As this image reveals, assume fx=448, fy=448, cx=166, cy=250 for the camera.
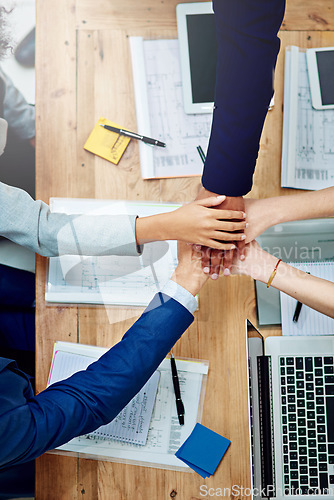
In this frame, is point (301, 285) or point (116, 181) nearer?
point (301, 285)

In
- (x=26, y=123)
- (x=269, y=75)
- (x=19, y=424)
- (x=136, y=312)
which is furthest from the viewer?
(x=26, y=123)

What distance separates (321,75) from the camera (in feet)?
3.86

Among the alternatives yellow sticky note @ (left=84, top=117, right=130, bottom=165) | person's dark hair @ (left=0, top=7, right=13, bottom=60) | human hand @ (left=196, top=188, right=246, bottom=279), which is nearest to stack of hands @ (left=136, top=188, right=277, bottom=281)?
human hand @ (left=196, top=188, right=246, bottom=279)

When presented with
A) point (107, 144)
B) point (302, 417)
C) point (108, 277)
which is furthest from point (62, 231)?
point (302, 417)

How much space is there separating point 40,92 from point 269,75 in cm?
58

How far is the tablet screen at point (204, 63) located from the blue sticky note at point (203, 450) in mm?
830

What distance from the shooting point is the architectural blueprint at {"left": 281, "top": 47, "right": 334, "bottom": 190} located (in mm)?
1165

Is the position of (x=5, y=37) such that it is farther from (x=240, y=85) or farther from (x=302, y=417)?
(x=302, y=417)

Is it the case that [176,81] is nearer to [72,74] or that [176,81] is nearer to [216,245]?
[72,74]

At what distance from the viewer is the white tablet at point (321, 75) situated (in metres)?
1.17

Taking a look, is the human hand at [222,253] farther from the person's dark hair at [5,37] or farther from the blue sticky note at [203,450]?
the person's dark hair at [5,37]

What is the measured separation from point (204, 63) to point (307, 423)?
0.93 meters

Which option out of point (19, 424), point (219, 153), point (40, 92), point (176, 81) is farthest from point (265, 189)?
point (19, 424)

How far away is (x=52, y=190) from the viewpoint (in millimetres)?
1147
